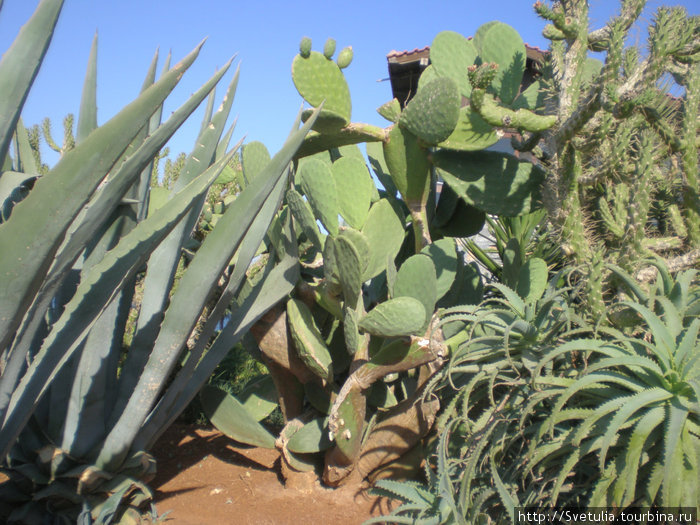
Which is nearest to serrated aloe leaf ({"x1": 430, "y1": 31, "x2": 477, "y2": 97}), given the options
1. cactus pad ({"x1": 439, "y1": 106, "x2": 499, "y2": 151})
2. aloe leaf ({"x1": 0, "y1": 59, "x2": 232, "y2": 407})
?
cactus pad ({"x1": 439, "y1": 106, "x2": 499, "y2": 151})

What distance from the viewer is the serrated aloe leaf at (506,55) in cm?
243

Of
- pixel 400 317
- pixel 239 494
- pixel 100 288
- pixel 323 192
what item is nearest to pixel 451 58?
pixel 323 192

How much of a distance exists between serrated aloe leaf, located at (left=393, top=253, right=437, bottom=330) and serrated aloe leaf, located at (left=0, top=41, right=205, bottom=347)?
113cm

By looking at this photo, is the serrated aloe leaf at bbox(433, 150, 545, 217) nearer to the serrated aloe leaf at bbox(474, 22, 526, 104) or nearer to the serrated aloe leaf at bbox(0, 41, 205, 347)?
the serrated aloe leaf at bbox(474, 22, 526, 104)

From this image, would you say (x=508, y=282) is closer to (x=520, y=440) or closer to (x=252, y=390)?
(x=520, y=440)

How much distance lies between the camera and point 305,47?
2.26 m

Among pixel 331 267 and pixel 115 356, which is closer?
pixel 115 356

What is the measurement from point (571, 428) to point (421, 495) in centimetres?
54

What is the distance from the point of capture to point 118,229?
1.88m

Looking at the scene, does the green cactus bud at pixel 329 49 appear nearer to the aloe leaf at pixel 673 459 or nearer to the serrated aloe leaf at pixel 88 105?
the serrated aloe leaf at pixel 88 105

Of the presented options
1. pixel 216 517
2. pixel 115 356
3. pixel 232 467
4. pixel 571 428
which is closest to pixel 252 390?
pixel 232 467

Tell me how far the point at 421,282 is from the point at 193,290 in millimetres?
831

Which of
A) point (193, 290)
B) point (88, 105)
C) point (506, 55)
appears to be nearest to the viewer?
point (193, 290)

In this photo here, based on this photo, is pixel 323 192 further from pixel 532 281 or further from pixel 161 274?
pixel 532 281
